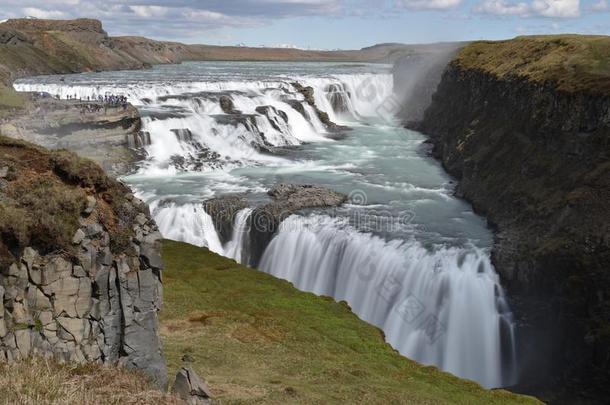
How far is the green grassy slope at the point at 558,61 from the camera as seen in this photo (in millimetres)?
52431

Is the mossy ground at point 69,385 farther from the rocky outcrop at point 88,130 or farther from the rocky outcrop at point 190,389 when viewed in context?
the rocky outcrop at point 88,130

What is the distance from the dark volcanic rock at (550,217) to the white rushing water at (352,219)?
1.59 m

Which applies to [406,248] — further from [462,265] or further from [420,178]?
[420,178]

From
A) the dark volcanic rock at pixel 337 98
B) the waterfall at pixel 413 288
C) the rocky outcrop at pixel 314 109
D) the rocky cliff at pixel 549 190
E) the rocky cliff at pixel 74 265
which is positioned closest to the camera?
the rocky cliff at pixel 74 265

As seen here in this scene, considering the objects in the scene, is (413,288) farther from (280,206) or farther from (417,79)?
(417,79)

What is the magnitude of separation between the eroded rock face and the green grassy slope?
41.3 m

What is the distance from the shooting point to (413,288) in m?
40.1

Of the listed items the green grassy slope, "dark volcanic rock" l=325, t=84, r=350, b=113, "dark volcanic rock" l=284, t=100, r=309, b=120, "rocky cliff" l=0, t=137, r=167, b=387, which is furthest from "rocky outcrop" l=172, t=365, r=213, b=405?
"dark volcanic rock" l=325, t=84, r=350, b=113

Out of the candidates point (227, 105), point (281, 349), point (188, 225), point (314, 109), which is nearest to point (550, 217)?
point (281, 349)

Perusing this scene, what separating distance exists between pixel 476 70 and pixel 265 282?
177ft

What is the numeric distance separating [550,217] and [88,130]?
4668cm

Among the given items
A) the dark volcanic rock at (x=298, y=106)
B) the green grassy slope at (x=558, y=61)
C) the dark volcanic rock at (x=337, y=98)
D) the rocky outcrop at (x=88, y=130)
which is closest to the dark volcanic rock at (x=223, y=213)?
the rocky outcrop at (x=88, y=130)

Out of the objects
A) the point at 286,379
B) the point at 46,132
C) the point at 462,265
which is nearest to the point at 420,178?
the point at 462,265

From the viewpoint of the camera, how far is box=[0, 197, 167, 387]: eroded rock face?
51.1 feet
